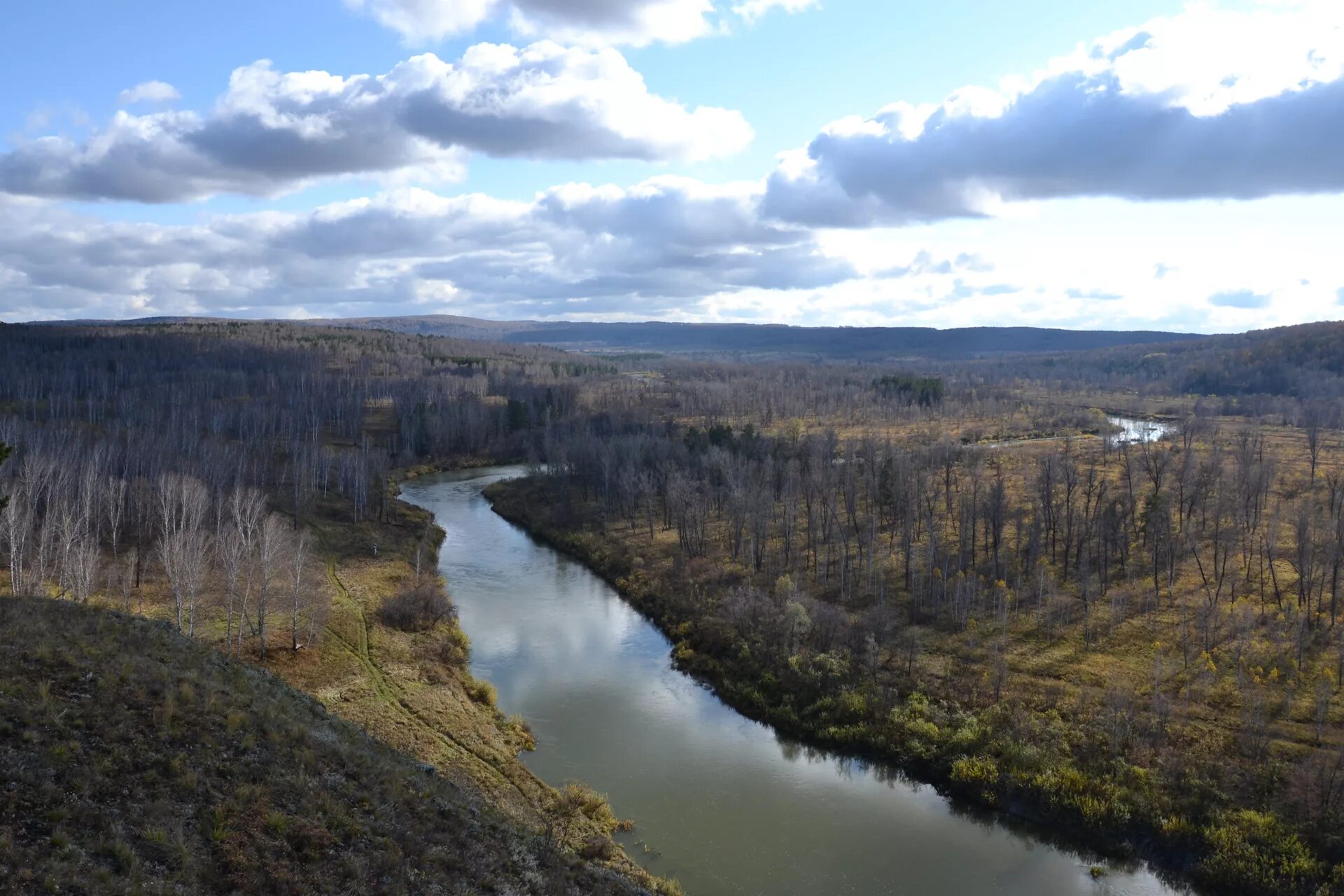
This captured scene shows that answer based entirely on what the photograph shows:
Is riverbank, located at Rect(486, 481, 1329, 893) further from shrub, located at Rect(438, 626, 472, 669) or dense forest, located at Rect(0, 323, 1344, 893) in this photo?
shrub, located at Rect(438, 626, 472, 669)

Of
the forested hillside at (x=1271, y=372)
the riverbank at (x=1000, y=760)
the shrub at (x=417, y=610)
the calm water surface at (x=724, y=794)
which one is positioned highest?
the forested hillside at (x=1271, y=372)

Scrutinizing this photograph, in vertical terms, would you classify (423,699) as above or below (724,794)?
above

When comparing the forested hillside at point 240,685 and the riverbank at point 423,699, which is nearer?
the forested hillside at point 240,685

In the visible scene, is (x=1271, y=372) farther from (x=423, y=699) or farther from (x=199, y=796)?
(x=199, y=796)

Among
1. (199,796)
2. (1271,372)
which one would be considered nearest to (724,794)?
(199,796)

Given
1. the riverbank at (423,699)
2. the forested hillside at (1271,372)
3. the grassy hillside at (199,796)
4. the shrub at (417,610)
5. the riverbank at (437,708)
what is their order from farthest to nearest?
the forested hillside at (1271,372) < the shrub at (417,610) < the riverbank at (437,708) < the riverbank at (423,699) < the grassy hillside at (199,796)

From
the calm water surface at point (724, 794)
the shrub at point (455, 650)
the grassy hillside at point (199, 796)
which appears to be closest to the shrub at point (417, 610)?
the shrub at point (455, 650)

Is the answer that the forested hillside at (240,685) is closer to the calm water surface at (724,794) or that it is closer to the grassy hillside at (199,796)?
the grassy hillside at (199,796)
